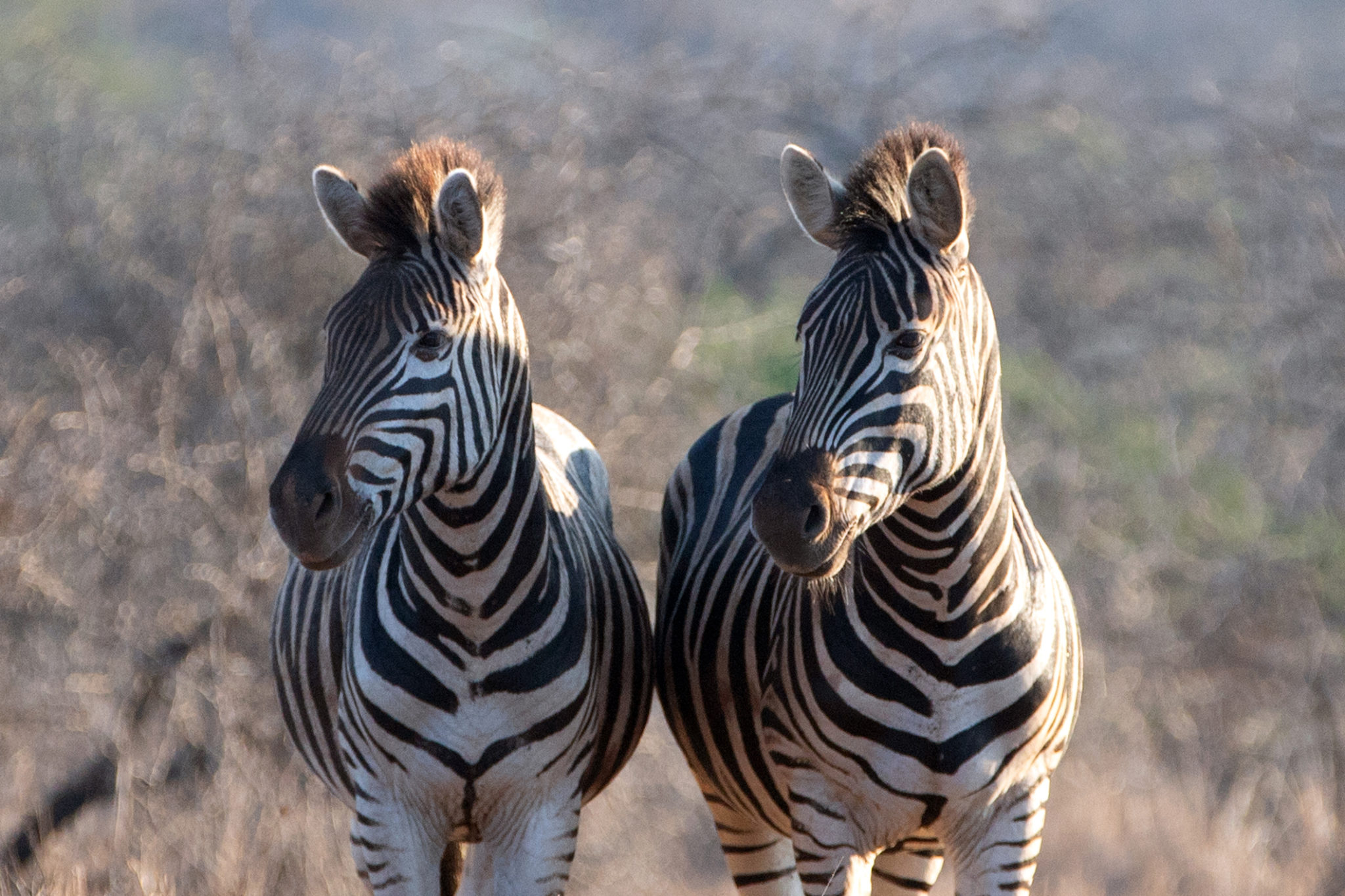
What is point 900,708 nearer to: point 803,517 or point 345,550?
point 803,517

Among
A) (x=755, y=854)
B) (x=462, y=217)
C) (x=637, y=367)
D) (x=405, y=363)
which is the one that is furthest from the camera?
(x=637, y=367)

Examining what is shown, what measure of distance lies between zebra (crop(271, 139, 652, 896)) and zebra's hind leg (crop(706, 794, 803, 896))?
115cm

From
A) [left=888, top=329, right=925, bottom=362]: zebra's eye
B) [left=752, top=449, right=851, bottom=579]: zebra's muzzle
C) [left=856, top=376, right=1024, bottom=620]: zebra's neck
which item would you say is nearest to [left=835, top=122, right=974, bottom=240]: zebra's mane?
[left=888, top=329, right=925, bottom=362]: zebra's eye

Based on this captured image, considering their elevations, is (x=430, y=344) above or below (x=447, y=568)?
above

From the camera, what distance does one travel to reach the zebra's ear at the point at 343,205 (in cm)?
386

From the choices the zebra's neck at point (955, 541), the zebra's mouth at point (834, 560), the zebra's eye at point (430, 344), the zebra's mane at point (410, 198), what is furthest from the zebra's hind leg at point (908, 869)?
the zebra's mane at point (410, 198)

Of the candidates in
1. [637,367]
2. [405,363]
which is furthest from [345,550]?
[637,367]

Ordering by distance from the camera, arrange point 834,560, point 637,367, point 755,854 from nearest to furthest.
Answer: point 834,560
point 755,854
point 637,367

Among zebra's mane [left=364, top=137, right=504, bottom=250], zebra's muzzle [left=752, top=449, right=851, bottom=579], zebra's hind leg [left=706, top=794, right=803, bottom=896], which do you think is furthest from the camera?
zebra's hind leg [left=706, top=794, right=803, bottom=896]

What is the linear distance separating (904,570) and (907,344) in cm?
67

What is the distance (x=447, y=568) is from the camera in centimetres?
375

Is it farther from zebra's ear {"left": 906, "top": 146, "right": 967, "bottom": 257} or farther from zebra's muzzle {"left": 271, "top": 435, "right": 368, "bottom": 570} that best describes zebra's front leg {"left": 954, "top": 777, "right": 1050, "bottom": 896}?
zebra's muzzle {"left": 271, "top": 435, "right": 368, "bottom": 570}

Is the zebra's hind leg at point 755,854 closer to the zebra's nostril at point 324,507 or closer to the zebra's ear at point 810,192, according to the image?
the zebra's ear at point 810,192

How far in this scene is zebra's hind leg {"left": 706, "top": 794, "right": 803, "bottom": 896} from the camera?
5113 mm
